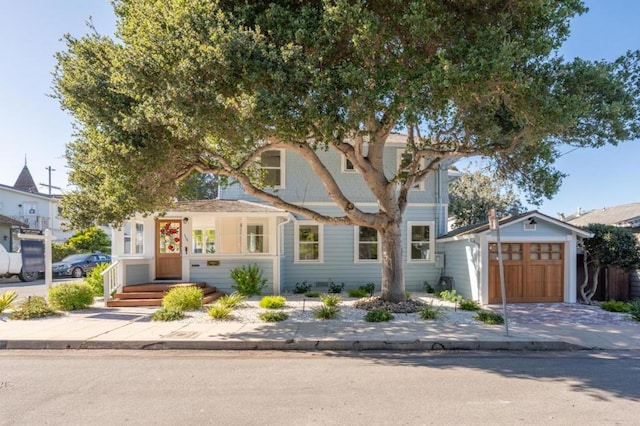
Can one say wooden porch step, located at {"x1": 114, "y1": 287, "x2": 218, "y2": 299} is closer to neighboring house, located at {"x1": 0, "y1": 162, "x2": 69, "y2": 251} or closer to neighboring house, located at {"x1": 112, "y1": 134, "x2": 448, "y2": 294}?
neighboring house, located at {"x1": 112, "y1": 134, "x2": 448, "y2": 294}

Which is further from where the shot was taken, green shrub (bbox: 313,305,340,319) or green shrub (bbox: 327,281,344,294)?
green shrub (bbox: 327,281,344,294)

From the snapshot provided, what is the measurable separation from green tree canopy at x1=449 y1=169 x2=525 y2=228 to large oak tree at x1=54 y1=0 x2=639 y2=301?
1404 centimetres

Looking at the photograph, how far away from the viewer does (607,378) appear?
5789 millimetres

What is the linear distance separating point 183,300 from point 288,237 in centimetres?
548

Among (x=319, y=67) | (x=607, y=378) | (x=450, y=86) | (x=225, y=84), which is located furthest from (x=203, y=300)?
(x=607, y=378)

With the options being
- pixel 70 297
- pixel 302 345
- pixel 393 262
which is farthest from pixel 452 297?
pixel 70 297

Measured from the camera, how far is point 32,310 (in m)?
9.79

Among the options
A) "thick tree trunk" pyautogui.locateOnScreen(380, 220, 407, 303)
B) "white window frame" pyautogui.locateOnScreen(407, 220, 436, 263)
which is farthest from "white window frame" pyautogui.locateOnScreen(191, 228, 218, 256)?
"white window frame" pyautogui.locateOnScreen(407, 220, 436, 263)

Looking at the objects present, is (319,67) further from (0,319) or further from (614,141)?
(0,319)

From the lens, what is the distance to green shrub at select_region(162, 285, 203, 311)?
10.5 m

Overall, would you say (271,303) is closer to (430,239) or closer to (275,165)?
(275,165)

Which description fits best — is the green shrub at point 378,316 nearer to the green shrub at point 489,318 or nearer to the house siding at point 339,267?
the green shrub at point 489,318

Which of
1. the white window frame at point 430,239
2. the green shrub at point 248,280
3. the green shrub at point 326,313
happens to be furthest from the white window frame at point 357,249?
the green shrub at point 326,313

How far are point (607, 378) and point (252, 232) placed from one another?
36.6 feet
